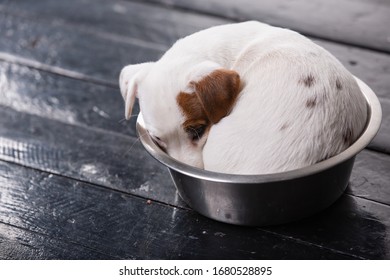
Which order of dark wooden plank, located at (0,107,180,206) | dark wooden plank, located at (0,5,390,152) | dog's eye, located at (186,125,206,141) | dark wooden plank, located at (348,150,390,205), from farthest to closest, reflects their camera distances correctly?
1. dark wooden plank, located at (0,5,390,152)
2. dark wooden plank, located at (0,107,180,206)
3. dark wooden plank, located at (348,150,390,205)
4. dog's eye, located at (186,125,206,141)

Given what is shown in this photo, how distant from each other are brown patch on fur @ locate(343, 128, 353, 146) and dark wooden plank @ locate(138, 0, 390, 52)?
3.70 feet

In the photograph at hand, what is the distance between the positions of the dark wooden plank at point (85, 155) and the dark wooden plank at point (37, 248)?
298 millimetres

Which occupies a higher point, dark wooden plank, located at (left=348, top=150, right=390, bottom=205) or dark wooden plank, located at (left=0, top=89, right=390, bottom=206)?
dark wooden plank, located at (left=348, top=150, right=390, bottom=205)

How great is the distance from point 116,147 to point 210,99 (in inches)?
28.5

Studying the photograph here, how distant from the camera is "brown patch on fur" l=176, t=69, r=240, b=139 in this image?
1875 millimetres

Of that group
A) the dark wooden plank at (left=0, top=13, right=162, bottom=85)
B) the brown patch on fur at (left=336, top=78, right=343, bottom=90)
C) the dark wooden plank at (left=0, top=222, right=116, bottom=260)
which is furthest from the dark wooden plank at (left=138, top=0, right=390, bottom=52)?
the dark wooden plank at (left=0, top=222, right=116, bottom=260)

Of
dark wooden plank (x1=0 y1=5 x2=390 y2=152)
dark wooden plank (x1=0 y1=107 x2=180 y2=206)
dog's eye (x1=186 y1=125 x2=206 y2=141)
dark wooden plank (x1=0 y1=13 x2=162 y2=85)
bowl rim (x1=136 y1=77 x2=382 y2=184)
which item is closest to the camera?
bowl rim (x1=136 y1=77 x2=382 y2=184)

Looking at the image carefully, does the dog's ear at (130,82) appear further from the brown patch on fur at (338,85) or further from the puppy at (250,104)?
the brown patch on fur at (338,85)

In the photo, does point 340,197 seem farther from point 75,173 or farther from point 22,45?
point 22,45

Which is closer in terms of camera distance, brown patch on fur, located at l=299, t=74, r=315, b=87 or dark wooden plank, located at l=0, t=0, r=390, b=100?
brown patch on fur, located at l=299, t=74, r=315, b=87

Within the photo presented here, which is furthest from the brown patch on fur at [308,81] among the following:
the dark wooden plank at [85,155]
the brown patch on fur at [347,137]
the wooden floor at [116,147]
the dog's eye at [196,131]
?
the dark wooden plank at [85,155]

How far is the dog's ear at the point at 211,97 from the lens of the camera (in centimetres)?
188

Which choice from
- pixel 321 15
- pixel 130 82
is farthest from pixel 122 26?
pixel 130 82

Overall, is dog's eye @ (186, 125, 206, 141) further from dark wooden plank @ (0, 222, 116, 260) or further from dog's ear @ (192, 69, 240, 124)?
dark wooden plank @ (0, 222, 116, 260)
